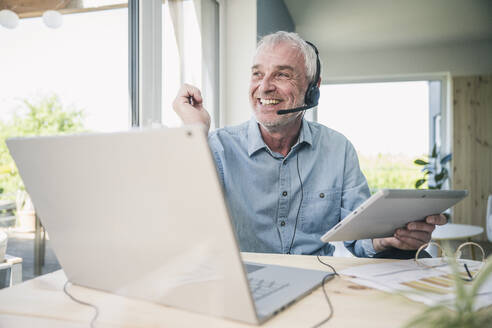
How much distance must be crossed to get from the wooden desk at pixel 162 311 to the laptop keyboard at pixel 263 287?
5 centimetres

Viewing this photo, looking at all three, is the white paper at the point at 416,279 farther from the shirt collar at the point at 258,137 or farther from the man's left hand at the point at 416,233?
the shirt collar at the point at 258,137

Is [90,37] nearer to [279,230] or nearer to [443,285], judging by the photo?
[279,230]

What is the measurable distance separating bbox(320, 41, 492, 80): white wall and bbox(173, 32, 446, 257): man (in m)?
4.26

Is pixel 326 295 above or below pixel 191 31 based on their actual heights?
below

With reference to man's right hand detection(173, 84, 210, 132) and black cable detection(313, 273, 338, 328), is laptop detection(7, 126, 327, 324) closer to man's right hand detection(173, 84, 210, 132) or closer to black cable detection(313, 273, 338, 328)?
black cable detection(313, 273, 338, 328)

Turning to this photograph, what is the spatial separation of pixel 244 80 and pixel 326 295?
2.44 metres

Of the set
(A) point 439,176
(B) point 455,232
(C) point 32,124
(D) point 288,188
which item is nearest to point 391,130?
(A) point 439,176

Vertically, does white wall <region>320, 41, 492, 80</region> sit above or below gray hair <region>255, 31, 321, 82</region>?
above

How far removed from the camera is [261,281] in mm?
703

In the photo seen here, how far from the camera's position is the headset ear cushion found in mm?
1462

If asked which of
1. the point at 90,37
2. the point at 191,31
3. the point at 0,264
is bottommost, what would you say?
the point at 0,264

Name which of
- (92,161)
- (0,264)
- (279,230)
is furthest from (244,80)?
(92,161)

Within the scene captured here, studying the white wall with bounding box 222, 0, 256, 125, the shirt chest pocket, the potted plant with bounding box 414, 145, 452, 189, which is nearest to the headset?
the shirt chest pocket

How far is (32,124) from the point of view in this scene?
1370mm
